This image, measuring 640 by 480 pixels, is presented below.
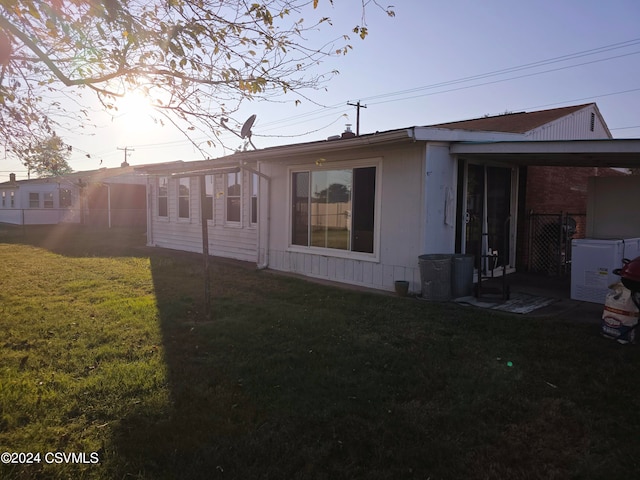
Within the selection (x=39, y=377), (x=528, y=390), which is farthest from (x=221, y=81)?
(x=528, y=390)

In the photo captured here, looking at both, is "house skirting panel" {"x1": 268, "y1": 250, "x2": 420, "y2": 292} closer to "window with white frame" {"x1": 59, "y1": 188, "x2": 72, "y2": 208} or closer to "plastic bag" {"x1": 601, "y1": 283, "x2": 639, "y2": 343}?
"plastic bag" {"x1": 601, "y1": 283, "x2": 639, "y2": 343}

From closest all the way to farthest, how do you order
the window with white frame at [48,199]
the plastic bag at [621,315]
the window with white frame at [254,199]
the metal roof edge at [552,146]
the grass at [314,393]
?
the grass at [314,393], the plastic bag at [621,315], the metal roof edge at [552,146], the window with white frame at [254,199], the window with white frame at [48,199]

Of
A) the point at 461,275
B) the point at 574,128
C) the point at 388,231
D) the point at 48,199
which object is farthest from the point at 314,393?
the point at 48,199

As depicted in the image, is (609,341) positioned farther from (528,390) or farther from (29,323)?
(29,323)

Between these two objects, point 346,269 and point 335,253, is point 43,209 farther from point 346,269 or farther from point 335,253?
point 346,269

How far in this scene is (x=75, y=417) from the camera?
11.3 ft

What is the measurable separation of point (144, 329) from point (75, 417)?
7.42 ft

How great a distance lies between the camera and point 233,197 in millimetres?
12914

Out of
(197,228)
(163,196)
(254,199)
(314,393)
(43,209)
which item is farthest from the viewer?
(43,209)

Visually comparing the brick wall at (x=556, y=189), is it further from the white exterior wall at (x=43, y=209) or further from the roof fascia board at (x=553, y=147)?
the white exterior wall at (x=43, y=209)

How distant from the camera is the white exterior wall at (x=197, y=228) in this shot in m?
12.3

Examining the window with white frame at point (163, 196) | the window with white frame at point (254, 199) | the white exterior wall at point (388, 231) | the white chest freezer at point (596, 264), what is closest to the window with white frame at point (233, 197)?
the window with white frame at point (254, 199)

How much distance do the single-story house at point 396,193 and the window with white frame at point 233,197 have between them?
Result: 5.5 inches

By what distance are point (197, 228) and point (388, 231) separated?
25.0 feet
